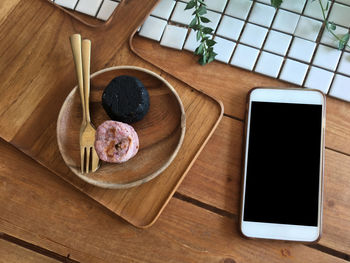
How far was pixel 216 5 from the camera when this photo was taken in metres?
0.72

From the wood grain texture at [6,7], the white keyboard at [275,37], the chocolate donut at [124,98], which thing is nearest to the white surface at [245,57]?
the white keyboard at [275,37]

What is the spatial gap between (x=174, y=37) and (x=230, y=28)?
116 mm

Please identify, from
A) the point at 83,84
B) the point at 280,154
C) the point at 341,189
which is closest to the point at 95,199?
the point at 83,84

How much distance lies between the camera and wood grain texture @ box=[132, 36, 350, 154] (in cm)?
68

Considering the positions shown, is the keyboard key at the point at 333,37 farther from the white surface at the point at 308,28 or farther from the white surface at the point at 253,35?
the white surface at the point at 253,35

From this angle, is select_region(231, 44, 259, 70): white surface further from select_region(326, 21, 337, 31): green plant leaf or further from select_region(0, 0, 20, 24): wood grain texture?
select_region(0, 0, 20, 24): wood grain texture

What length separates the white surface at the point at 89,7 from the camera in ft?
2.42

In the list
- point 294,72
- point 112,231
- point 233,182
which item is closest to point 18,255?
point 112,231

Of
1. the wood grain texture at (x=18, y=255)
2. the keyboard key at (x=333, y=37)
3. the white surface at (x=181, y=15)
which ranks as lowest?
the wood grain texture at (x=18, y=255)

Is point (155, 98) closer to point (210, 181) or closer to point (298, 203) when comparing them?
point (210, 181)

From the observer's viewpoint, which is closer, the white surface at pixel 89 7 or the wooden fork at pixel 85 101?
the wooden fork at pixel 85 101

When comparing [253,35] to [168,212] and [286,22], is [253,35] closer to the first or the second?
[286,22]

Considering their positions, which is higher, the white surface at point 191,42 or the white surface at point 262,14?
the white surface at point 262,14

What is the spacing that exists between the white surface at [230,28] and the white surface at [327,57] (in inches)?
6.4
